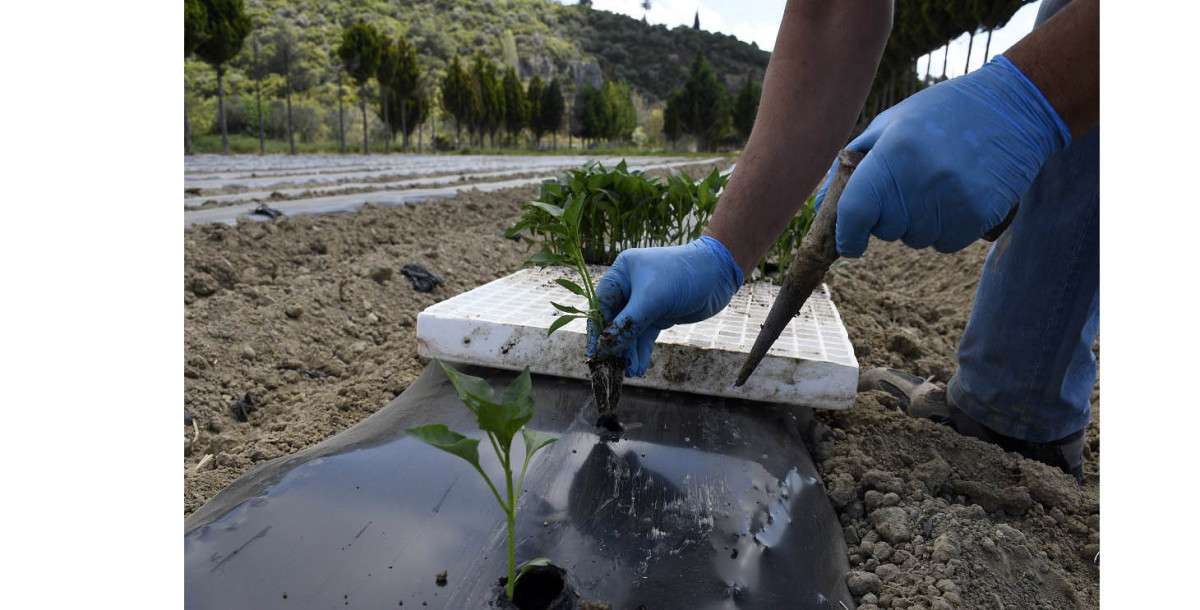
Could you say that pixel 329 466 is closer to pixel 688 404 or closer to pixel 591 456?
pixel 591 456

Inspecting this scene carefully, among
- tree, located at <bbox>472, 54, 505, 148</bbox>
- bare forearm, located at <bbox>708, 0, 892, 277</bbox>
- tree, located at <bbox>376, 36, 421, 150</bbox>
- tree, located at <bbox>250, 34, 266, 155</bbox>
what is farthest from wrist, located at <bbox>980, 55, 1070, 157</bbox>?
tree, located at <bbox>472, 54, 505, 148</bbox>

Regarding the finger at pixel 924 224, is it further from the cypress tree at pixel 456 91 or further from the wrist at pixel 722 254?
the cypress tree at pixel 456 91

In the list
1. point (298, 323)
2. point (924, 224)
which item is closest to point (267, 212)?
A: point (298, 323)

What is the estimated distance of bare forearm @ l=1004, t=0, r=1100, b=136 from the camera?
104cm

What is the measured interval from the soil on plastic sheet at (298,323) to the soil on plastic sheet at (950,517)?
4.14 feet

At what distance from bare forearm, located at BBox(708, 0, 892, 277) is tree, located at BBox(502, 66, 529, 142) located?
31706 millimetres

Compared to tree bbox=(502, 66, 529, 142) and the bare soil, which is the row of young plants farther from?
tree bbox=(502, 66, 529, 142)

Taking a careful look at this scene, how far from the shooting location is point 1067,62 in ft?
3.59

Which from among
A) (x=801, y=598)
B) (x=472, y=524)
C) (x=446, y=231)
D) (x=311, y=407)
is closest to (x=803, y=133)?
(x=801, y=598)

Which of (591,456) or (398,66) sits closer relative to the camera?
(591,456)

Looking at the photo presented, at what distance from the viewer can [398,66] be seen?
72.0 ft

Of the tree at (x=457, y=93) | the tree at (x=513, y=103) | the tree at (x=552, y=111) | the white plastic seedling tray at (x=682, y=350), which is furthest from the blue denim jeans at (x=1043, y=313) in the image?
the tree at (x=552, y=111)

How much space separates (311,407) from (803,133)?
1.48m

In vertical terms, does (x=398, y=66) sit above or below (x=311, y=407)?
above
